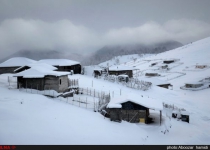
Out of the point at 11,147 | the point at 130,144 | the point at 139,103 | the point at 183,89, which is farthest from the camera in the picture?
the point at 183,89

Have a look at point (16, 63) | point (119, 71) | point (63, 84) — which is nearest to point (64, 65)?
point (16, 63)

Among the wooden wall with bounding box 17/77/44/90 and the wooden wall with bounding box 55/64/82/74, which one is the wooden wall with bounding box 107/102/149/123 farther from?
the wooden wall with bounding box 55/64/82/74

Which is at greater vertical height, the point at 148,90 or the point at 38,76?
the point at 38,76

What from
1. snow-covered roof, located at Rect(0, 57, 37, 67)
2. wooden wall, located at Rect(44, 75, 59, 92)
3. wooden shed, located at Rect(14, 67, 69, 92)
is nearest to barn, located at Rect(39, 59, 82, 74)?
snow-covered roof, located at Rect(0, 57, 37, 67)

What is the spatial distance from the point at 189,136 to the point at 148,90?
2448cm

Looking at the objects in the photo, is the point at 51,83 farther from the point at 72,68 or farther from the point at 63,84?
the point at 72,68

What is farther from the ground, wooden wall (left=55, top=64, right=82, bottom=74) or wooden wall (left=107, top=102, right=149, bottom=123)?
wooden wall (left=55, top=64, right=82, bottom=74)

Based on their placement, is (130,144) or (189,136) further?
(189,136)

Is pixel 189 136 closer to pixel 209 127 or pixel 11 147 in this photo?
pixel 209 127

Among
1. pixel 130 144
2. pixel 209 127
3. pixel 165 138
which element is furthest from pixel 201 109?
pixel 130 144

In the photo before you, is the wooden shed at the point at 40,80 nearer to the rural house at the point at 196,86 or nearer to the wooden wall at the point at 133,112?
the wooden wall at the point at 133,112

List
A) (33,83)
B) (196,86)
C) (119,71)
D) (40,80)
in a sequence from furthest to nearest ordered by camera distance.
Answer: (119,71), (196,86), (33,83), (40,80)

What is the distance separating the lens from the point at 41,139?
40.1 feet

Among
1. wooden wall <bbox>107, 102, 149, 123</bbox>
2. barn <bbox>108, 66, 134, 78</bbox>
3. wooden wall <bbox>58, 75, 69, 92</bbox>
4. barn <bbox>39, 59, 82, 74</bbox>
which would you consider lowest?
wooden wall <bbox>107, 102, 149, 123</bbox>
